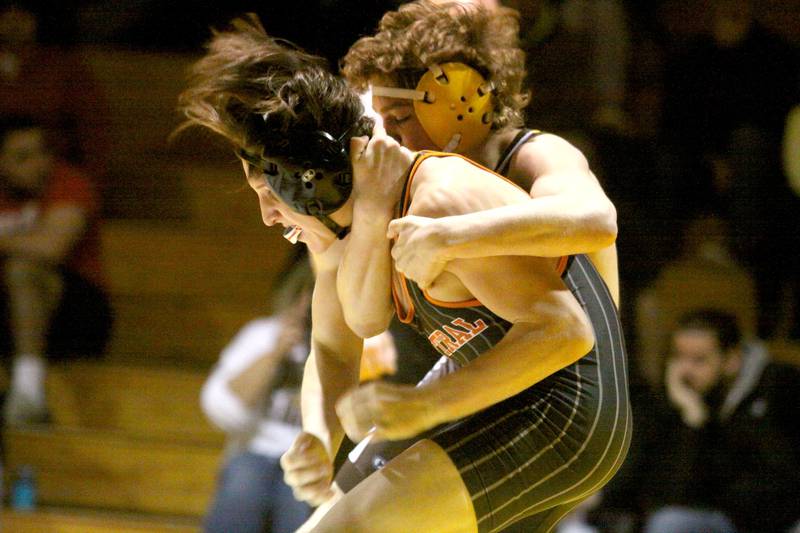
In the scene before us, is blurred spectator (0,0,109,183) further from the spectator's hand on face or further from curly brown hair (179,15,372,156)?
curly brown hair (179,15,372,156)

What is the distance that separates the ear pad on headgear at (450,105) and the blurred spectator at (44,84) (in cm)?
286

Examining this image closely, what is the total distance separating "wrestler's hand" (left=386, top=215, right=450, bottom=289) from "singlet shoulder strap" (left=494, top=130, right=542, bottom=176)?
1.54ft

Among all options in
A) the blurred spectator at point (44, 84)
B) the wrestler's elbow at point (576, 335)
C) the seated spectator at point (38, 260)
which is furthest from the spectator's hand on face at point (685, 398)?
the blurred spectator at point (44, 84)

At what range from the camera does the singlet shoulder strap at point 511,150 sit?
223 cm

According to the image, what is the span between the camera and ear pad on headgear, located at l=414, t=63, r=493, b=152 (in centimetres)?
220

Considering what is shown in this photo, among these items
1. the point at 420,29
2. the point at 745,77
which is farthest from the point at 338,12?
the point at 420,29

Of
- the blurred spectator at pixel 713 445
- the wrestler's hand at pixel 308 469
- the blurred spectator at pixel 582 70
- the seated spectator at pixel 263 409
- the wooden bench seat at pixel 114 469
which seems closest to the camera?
the wrestler's hand at pixel 308 469

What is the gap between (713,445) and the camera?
3615 millimetres

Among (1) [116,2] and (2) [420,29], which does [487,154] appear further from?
(1) [116,2]

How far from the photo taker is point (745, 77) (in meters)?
4.36

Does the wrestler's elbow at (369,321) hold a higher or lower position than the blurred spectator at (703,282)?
higher

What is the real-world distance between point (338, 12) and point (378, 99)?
6.20 ft

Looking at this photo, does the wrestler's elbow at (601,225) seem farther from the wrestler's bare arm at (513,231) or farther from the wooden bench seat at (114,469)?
the wooden bench seat at (114,469)

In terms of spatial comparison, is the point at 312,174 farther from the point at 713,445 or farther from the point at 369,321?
the point at 713,445
